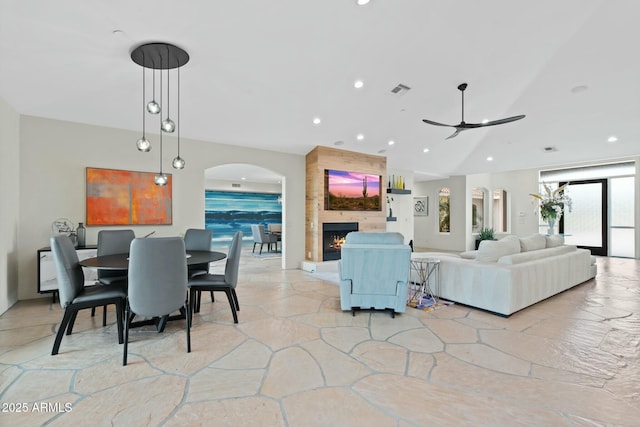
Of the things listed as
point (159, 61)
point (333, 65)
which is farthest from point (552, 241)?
point (159, 61)

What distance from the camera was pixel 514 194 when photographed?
35.0 ft

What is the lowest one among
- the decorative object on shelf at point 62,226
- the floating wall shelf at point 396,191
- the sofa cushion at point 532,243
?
the sofa cushion at point 532,243

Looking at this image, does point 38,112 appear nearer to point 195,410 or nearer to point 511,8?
point 195,410

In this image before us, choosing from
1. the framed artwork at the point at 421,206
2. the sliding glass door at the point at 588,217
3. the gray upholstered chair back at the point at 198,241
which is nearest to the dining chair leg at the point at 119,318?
Answer: the gray upholstered chair back at the point at 198,241

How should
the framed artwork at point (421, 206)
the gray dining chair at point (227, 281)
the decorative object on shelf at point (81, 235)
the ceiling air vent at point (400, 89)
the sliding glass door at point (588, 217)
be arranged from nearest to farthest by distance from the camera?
the gray dining chair at point (227, 281)
the decorative object on shelf at point (81, 235)
the ceiling air vent at point (400, 89)
the sliding glass door at point (588, 217)
the framed artwork at point (421, 206)

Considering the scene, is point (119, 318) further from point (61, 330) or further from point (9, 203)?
point (9, 203)

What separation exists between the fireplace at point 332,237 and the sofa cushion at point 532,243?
3.58 metres

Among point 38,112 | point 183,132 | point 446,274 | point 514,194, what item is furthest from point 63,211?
point 514,194

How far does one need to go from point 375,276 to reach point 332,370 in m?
1.44

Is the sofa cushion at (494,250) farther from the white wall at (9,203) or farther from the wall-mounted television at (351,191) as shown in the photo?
the white wall at (9,203)

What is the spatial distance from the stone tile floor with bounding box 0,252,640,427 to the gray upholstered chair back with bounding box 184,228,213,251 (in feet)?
2.90

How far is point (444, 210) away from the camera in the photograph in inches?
437

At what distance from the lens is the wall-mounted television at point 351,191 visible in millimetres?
7000

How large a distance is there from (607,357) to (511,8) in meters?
3.86
